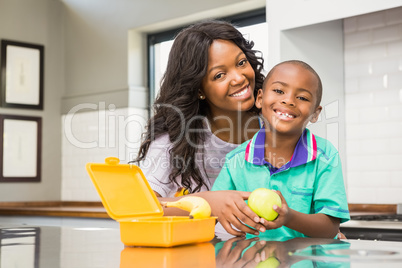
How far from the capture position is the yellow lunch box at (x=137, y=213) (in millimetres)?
1075

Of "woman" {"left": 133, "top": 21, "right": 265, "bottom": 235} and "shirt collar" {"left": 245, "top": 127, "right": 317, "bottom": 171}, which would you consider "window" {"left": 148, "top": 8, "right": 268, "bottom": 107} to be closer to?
"woman" {"left": 133, "top": 21, "right": 265, "bottom": 235}

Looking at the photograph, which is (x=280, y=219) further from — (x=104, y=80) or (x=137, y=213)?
(x=104, y=80)

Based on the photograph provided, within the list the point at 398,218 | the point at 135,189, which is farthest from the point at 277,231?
the point at 398,218

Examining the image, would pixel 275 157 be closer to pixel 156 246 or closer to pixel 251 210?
pixel 251 210

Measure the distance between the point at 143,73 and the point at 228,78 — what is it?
302cm

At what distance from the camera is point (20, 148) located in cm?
521

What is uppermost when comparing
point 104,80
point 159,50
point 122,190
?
point 159,50

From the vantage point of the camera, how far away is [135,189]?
122 centimetres

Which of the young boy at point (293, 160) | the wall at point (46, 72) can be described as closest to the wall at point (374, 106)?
the young boy at point (293, 160)

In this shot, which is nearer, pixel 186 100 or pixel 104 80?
pixel 186 100

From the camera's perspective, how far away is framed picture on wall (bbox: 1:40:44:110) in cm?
511

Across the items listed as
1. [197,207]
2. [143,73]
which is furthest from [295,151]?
[143,73]

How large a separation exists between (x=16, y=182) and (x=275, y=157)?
4070 mm

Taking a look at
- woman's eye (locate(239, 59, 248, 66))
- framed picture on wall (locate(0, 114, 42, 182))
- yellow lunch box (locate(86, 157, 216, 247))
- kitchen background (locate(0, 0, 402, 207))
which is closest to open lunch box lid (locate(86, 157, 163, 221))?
yellow lunch box (locate(86, 157, 216, 247))
